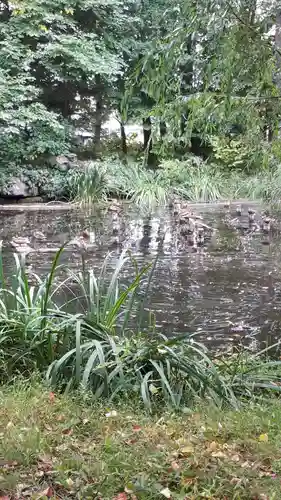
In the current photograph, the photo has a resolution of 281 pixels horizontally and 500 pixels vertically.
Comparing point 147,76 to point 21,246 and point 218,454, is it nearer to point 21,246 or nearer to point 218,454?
point 218,454

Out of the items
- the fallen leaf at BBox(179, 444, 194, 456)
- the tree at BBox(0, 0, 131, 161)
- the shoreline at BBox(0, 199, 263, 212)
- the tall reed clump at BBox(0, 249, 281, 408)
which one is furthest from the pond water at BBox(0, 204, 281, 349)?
the tree at BBox(0, 0, 131, 161)

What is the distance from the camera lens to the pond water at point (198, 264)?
4.92 metres

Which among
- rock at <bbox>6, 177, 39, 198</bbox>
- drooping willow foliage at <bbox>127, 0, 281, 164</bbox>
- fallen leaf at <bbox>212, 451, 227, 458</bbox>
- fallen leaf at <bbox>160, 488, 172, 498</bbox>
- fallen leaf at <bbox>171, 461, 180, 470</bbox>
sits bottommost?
fallen leaf at <bbox>160, 488, 172, 498</bbox>

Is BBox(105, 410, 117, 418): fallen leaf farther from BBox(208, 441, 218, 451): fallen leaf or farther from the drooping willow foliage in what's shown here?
the drooping willow foliage

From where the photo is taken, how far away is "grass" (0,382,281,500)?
6.29 ft

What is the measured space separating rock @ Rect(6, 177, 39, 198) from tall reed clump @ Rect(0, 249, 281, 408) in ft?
34.0

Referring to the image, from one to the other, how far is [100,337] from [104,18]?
14568 mm

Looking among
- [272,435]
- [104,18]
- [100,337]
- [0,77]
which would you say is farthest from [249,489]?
[104,18]

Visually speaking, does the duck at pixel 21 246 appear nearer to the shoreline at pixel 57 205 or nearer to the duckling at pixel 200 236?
the duckling at pixel 200 236

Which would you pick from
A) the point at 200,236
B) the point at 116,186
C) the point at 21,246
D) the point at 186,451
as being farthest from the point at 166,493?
the point at 116,186

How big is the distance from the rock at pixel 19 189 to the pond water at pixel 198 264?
1670mm

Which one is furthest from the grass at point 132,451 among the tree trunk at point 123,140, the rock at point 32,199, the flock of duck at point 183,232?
the tree trunk at point 123,140

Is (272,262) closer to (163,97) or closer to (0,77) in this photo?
(163,97)

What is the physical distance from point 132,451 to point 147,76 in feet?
5.29
